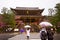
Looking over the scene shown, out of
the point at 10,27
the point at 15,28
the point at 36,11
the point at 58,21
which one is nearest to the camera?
the point at 58,21

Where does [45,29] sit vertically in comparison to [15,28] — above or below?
above

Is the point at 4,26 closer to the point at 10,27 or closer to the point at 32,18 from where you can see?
the point at 10,27

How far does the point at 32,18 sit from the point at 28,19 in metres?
1.37

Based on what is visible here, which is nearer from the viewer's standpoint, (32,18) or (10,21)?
(10,21)

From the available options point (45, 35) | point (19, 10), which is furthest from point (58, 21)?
point (45, 35)

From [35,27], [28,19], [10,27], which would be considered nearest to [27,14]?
[28,19]

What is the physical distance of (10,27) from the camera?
4806 cm

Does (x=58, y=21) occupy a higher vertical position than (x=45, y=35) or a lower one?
lower

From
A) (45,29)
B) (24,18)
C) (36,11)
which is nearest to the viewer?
(45,29)

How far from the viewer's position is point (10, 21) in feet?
162

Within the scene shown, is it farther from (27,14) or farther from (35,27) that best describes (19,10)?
(35,27)

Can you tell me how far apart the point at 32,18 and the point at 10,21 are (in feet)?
36.9

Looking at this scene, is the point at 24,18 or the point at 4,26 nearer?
the point at 4,26

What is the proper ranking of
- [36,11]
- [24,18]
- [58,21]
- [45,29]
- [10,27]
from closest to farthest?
1. [45,29]
2. [58,21]
3. [10,27]
4. [24,18]
5. [36,11]
